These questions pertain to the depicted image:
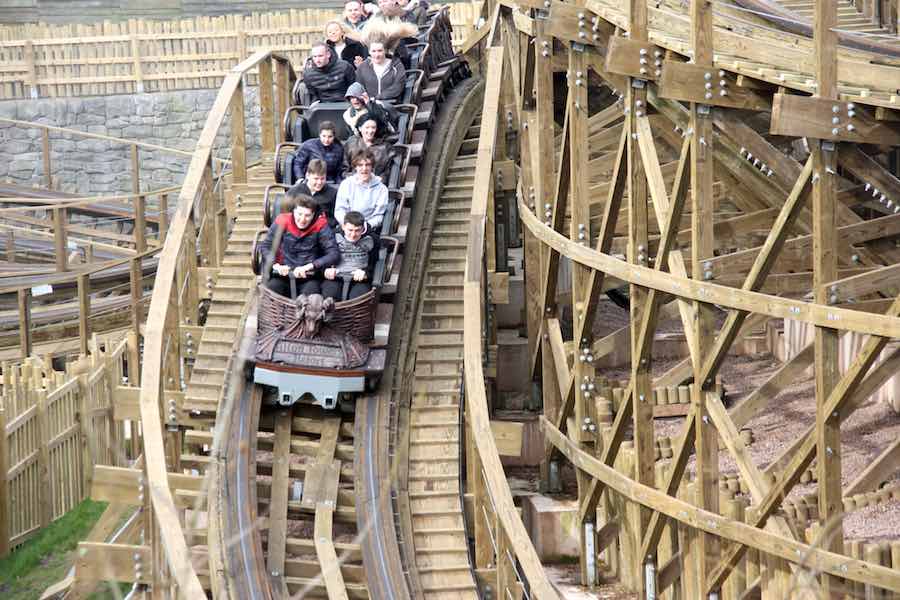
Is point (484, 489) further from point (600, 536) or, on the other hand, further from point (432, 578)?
point (600, 536)

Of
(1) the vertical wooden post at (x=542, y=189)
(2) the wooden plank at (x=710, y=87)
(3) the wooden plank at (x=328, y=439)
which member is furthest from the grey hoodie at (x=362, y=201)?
(2) the wooden plank at (x=710, y=87)

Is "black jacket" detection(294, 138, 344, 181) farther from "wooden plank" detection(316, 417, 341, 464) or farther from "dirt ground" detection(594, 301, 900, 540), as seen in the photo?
"dirt ground" detection(594, 301, 900, 540)

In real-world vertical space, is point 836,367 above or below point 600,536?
above

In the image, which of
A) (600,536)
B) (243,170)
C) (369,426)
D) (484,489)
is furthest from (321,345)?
(243,170)

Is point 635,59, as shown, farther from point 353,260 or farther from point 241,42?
point 241,42

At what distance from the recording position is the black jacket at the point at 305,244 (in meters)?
11.5

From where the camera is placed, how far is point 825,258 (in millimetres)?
8734

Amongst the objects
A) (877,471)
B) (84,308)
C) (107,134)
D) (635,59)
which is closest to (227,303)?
(635,59)

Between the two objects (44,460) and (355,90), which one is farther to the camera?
(44,460)

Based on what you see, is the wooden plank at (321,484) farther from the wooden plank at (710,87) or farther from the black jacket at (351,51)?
Result: the black jacket at (351,51)

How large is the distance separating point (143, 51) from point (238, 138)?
15.3m

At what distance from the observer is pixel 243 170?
14.3 meters

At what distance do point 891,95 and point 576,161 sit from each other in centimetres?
326

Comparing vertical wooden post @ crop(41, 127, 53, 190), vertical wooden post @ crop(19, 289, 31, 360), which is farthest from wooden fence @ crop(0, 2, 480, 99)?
vertical wooden post @ crop(19, 289, 31, 360)
